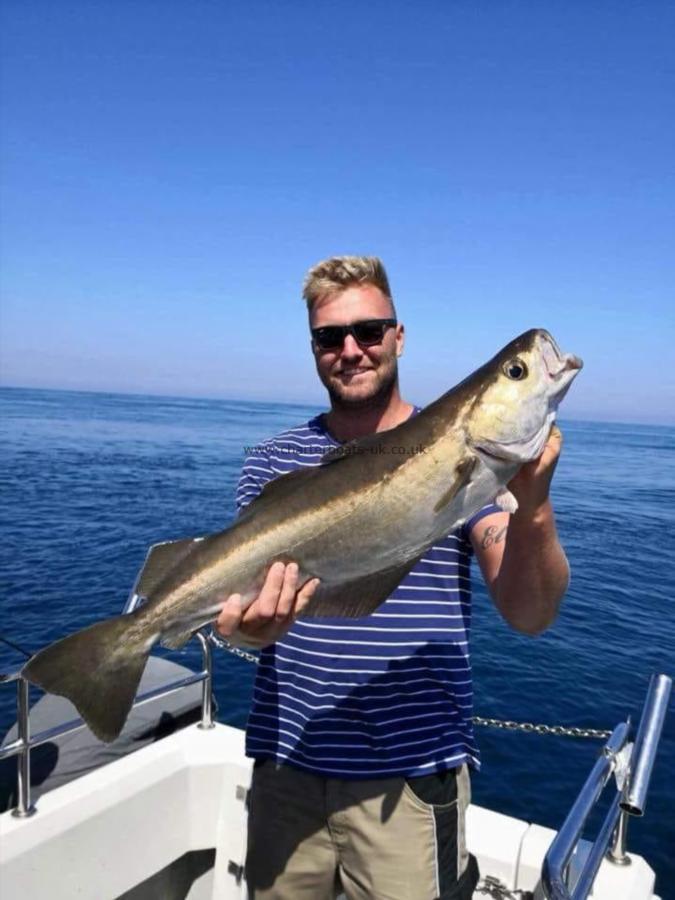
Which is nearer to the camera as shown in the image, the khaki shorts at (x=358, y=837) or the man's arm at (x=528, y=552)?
the man's arm at (x=528, y=552)

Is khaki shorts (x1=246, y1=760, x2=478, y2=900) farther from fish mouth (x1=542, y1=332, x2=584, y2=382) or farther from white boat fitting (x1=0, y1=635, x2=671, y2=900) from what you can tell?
fish mouth (x1=542, y1=332, x2=584, y2=382)

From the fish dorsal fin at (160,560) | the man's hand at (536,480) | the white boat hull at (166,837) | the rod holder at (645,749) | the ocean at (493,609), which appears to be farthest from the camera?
the ocean at (493,609)

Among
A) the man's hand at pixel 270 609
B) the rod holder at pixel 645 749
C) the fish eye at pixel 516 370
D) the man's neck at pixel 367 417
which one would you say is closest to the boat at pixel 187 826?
the rod holder at pixel 645 749

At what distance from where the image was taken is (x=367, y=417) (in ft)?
12.5

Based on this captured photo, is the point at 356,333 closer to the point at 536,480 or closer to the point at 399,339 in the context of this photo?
the point at 399,339

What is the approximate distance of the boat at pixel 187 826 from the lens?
364 cm

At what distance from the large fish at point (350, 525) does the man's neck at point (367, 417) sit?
0.48m

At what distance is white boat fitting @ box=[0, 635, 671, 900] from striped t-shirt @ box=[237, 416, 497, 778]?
2.41 feet

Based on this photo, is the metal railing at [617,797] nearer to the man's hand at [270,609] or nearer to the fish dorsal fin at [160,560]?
the man's hand at [270,609]

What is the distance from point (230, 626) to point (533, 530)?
1.52m

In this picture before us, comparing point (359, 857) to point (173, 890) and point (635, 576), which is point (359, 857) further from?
point (635, 576)

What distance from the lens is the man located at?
10.6 ft

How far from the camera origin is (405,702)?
10.9ft

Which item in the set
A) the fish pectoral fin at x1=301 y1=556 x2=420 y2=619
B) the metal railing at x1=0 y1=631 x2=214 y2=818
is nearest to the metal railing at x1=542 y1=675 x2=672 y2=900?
the fish pectoral fin at x1=301 y1=556 x2=420 y2=619
